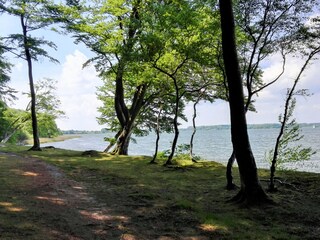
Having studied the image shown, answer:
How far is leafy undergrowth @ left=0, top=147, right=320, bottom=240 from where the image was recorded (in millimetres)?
5875

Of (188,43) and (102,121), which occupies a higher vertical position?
(188,43)

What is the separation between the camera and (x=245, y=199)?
26.9 ft

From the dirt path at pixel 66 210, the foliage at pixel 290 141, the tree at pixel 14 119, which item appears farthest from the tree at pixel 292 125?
the tree at pixel 14 119

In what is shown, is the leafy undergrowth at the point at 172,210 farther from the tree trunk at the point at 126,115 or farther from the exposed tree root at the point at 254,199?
the tree trunk at the point at 126,115

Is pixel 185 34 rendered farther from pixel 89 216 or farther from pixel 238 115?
pixel 89 216

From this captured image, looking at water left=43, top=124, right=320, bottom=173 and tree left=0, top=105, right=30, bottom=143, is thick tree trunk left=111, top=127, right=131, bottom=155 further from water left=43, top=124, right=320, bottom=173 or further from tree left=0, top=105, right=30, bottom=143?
tree left=0, top=105, right=30, bottom=143

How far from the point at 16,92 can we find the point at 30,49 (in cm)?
878

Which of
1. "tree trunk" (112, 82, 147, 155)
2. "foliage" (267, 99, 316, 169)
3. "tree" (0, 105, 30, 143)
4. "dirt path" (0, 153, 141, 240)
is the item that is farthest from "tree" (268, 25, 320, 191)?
"tree" (0, 105, 30, 143)

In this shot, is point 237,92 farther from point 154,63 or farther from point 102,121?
point 102,121

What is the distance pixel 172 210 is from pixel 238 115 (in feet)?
9.77

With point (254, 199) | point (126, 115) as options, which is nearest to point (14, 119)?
point (126, 115)

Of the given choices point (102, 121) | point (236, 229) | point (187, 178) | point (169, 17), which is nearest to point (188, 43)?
point (169, 17)

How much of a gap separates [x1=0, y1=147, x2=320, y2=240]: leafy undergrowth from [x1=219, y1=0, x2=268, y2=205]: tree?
1.69 ft

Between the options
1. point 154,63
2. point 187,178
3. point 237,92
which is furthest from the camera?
point 154,63
